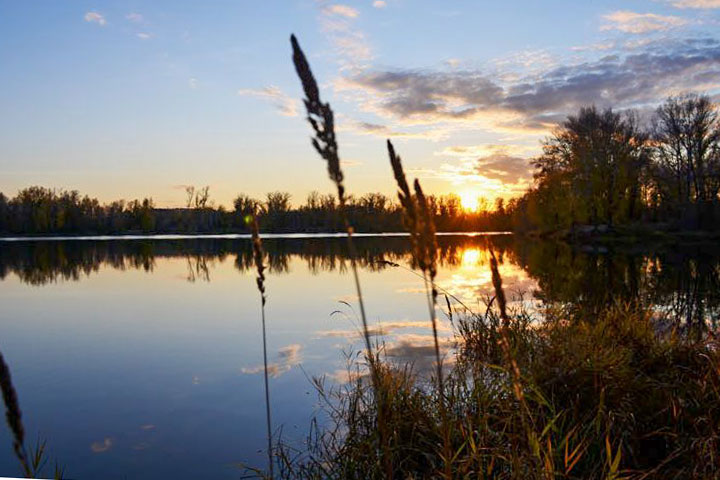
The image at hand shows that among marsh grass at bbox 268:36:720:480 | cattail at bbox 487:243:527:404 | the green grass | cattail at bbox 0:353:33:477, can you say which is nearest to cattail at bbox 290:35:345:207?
cattail at bbox 487:243:527:404

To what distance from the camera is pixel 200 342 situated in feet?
36.1

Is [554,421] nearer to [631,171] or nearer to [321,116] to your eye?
[321,116]

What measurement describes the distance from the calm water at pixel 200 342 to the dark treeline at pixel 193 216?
5744 centimetres

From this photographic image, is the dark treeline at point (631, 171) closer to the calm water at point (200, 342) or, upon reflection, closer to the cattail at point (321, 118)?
the calm water at point (200, 342)

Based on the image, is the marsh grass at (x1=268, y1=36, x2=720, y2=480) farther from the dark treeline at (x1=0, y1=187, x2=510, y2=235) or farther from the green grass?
the dark treeline at (x1=0, y1=187, x2=510, y2=235)

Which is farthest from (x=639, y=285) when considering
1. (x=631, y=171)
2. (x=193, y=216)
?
(x=193, y=216)

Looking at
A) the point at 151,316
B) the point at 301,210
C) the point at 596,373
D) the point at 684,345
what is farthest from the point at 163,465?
the point at 301,210

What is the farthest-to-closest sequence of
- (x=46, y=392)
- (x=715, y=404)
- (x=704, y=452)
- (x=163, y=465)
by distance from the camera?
(x=46, y=392)
(x=163, y=465)
(x=715, y=404)
(x=704, y=452)

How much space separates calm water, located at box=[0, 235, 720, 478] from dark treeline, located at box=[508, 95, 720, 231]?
19953 millimetres

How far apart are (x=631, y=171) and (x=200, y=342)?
42.5 meters

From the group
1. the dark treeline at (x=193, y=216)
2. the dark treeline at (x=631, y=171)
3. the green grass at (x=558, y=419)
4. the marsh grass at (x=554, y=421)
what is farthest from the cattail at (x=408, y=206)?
the dark treeline at (x=193, y=216)

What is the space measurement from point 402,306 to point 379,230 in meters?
81.1

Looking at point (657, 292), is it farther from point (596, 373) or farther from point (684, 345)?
point (596, 373)

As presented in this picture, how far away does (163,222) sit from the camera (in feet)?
327
